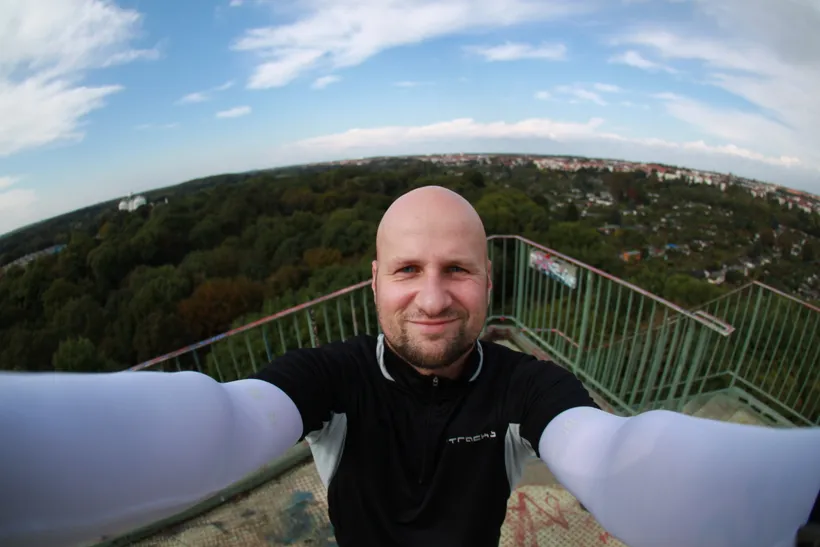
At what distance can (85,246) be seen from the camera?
22922 millimetres

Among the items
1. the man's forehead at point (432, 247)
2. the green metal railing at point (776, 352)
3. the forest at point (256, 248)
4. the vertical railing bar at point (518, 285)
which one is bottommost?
the forest at point (256, 248)

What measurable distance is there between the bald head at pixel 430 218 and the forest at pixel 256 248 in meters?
→ 11.9

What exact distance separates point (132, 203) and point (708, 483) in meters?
35.0

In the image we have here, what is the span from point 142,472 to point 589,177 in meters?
45.4

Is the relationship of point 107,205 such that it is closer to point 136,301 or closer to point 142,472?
point 136,301

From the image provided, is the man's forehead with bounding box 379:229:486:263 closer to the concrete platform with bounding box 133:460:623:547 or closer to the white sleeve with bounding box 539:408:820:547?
the white sleeve with bounding box 539:408:820:547

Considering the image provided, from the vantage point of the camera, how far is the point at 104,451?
0.53m

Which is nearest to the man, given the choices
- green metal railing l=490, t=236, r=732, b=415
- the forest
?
green metal railing l=490, t=236, r=732, b=415

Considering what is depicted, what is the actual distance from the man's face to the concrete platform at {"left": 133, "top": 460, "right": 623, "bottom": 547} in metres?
1.75

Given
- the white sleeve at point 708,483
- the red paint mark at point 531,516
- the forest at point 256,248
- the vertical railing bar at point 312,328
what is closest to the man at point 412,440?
the white sleeve at point 708,483

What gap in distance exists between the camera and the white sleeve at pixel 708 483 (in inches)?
20.6

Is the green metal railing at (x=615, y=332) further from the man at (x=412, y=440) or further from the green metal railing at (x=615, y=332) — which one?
the man at (x=412, y=440)

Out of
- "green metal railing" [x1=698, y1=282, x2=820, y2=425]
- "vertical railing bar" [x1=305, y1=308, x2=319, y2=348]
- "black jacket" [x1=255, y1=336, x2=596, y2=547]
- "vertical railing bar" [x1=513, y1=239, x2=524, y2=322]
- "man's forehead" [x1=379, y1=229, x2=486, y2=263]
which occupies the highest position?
"man's forehead" [x1=379, y1=229, x2=486, y2=263]

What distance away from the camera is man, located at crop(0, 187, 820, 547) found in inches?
20.3
